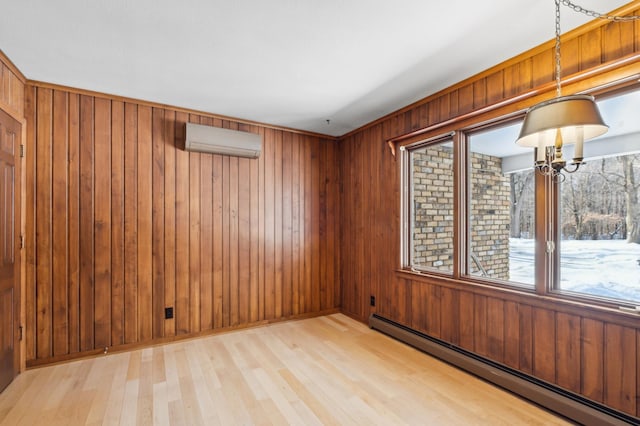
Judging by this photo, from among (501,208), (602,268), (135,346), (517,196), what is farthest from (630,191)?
(135,346)

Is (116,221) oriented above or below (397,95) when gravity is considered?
below

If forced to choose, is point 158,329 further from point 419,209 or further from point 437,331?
point 419,209

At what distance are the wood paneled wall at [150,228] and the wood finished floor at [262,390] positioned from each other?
1.42 feet

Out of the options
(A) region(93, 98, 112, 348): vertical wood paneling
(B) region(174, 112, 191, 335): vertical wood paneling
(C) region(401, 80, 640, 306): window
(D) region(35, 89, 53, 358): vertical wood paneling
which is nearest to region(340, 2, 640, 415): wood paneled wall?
(C) region(401, 80, 640, 306): window

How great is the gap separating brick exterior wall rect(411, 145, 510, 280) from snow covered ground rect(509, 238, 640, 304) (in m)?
0.43

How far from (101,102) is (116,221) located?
1.14 meters

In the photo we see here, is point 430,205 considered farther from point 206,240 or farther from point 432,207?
point 206,240

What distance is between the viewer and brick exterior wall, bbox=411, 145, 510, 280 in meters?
2.56

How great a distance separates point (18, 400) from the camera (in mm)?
2162

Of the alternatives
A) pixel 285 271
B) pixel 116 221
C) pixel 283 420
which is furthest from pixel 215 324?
pixel 283 420

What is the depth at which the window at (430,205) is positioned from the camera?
2953mm

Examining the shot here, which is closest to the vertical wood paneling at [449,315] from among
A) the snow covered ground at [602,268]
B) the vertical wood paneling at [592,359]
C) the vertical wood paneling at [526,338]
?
the vertical wood paneling at [526,338]

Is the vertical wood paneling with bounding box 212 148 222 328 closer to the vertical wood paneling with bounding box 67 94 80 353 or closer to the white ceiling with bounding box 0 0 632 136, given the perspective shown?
the white ceiling with bounding box 0 0 632 136

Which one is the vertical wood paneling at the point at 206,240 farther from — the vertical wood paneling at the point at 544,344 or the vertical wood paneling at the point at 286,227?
the vertical wood paneling at the point at 544,344
